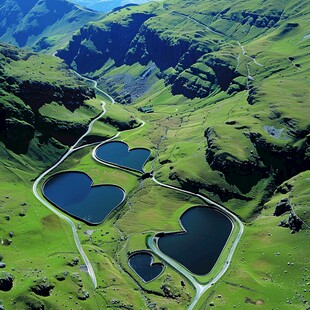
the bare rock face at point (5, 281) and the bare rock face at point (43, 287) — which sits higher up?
the bare rock face at point (5, 281)

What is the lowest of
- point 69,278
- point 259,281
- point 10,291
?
point 259,281

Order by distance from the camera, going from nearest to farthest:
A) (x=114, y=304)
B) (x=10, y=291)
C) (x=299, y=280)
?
1. (x=10, y=291)
2. (x=114, y=304)
3. (x=299, y=280)

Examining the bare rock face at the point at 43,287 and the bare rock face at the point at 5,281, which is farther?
the bare rock face at the point at 43,287

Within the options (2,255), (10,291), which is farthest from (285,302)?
(2,255)

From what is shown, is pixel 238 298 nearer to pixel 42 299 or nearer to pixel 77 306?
pixel 77 306

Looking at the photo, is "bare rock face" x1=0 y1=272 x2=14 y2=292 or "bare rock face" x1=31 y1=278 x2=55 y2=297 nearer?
"bare rock face" x1=0 y1=272 x2=14 y2=292

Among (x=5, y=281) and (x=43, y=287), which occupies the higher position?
(x=5, y=281)

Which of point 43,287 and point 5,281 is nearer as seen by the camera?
point 5,281

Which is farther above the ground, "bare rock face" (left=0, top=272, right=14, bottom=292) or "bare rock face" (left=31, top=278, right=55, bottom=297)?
"bare rock face" (left=0, top=272, right=14, bottom=292)
